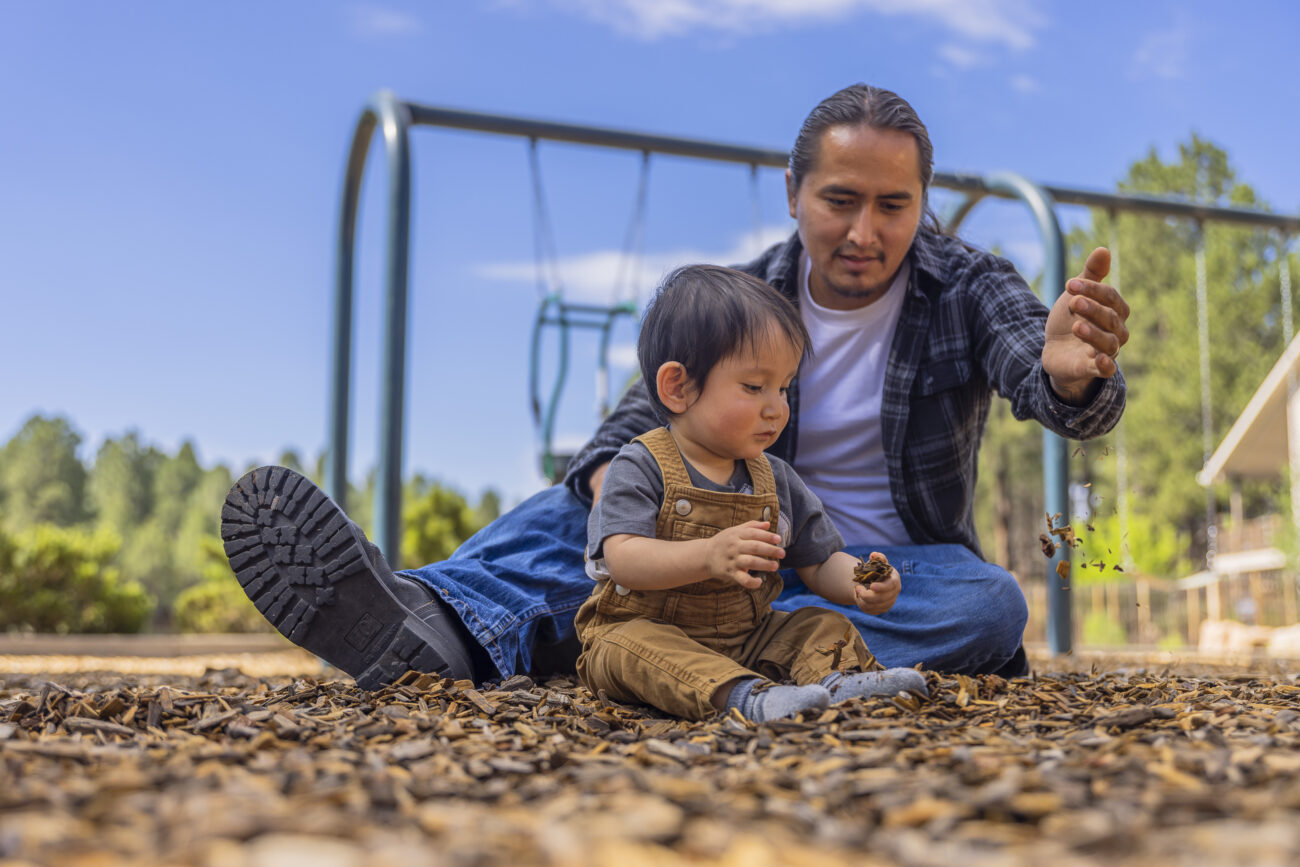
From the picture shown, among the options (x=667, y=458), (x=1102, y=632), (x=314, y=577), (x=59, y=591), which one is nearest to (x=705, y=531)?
(x=667, y=458)

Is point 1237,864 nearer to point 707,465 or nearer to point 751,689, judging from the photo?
point 751,689

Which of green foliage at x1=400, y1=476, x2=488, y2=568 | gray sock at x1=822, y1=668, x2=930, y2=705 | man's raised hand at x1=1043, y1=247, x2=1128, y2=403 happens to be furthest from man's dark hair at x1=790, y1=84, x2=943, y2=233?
green foliage at x1=400, y1=476, x2=488, y2=568

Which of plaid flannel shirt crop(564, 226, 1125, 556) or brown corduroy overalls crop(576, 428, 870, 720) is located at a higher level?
plaid flannel shirt crop(564, 226, 1125, 556)

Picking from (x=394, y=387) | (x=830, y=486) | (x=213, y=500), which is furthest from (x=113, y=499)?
(x=830, y=486)

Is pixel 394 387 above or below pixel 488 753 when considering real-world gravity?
above

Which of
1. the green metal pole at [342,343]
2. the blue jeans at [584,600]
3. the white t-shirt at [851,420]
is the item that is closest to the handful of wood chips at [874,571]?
Result: the blue jeans at [584,600]

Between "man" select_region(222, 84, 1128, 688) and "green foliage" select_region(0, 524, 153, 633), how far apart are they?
25.0ft

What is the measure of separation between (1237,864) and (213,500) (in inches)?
1047

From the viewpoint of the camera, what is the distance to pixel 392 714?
73.5 inches

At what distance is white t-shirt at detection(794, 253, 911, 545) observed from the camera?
284 centimetres

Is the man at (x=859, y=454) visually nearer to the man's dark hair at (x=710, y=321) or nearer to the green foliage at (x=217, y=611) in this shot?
the man's dark hair at (x=710, y=321)

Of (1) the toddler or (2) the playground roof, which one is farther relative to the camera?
(2) the playground roof

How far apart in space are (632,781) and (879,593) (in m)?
0.94

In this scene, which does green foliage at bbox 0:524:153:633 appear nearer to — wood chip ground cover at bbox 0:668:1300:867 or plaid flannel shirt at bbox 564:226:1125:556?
plaid flannel shirt at bbox 564:226:1125:556
